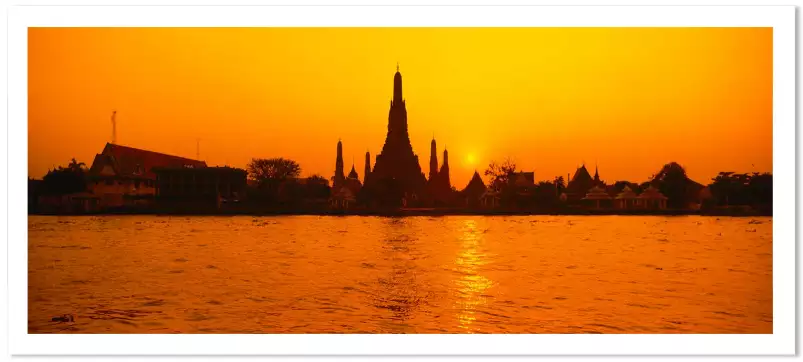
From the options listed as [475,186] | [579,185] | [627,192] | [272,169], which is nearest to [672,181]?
[579,185]

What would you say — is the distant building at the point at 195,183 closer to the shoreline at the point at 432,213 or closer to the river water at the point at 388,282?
the shoreline at the point at 432,213

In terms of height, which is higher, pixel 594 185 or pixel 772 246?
pixel 594 185

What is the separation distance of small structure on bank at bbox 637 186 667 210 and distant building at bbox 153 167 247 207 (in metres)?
4.53

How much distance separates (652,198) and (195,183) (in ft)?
16.4

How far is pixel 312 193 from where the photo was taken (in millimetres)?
11227

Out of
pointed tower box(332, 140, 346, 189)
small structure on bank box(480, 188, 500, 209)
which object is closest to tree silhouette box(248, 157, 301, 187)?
pointed tower box(332, 140, 346, 189)

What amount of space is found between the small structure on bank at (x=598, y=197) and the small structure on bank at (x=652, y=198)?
1.68ft

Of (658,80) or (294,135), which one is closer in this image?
(658,80)

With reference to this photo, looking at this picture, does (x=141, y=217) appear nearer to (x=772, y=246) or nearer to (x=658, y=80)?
(x=658, y=80)
